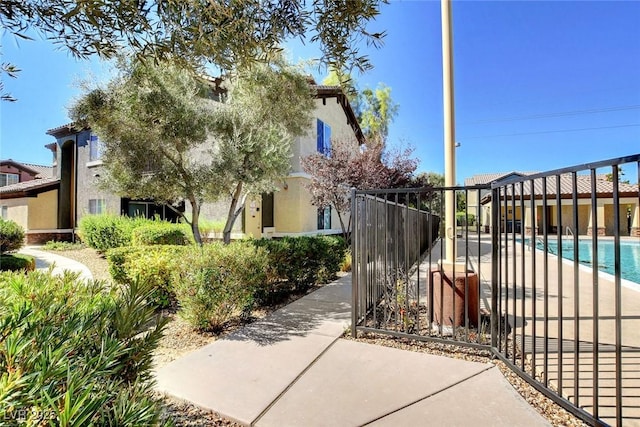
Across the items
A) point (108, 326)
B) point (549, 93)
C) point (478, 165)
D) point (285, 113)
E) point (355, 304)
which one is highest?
point (549, 93)

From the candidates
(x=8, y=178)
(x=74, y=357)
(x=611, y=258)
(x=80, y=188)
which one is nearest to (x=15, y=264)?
(x=74, y=357)

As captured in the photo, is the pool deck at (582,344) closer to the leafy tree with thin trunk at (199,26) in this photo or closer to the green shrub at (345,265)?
the leafy tree with thin trunk at (199,26)

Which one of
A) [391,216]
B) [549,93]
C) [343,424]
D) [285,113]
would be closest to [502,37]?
[285,113]

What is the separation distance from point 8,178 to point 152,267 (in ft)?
101

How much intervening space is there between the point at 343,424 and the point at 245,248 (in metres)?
3.41

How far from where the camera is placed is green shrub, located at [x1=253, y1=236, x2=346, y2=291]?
6523 millimetres

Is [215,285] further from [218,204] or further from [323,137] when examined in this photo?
[323,137]

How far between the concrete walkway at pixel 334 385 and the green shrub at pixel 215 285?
51 cm

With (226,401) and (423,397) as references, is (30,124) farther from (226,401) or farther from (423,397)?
(423,397)

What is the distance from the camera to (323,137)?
52.1 ft

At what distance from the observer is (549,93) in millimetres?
22453

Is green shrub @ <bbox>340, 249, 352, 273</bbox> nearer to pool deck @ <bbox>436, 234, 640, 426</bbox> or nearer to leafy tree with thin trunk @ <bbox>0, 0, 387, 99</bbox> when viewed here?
pool deck @ <bbox>436, 234, 640, 426</bbox>

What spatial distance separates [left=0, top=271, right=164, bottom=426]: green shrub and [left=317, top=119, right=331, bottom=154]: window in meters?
13.3

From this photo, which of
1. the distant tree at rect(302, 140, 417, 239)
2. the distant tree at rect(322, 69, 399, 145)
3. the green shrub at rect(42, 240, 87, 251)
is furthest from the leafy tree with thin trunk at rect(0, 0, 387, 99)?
the distant tree at rect(322, 69, 399, 145)
